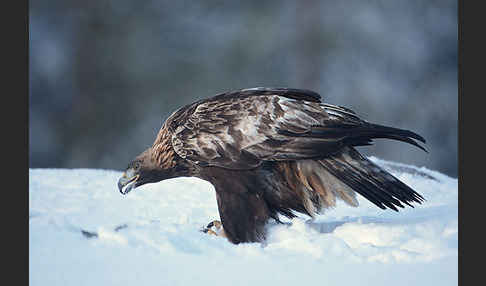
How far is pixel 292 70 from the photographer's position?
5.06m

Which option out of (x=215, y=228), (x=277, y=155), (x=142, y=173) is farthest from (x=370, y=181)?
(x=142, y=173)

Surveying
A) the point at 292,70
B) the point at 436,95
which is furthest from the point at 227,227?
the point at 292,70

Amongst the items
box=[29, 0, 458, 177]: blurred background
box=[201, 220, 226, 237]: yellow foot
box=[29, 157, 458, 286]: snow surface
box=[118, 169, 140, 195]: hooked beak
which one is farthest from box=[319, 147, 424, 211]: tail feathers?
box=[29, 0, 458, 177]: blurred background

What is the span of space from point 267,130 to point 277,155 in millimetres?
130

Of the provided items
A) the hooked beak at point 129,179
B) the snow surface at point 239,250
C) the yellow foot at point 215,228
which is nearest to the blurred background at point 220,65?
the snow surface at point 239,250

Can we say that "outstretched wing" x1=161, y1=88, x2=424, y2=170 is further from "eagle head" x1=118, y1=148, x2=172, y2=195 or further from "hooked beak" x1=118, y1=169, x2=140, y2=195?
"hooked beak" x1=118, y1=169, x2=140, y2=195

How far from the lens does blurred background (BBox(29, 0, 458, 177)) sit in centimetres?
423

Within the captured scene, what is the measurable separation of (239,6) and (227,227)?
281 cm

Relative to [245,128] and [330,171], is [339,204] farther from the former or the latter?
[245,128]

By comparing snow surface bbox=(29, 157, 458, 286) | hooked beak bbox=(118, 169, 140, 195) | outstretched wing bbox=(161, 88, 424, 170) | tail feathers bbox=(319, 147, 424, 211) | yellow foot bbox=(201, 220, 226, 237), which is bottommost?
yellow foot bbox=(201, 220, 226, 237)

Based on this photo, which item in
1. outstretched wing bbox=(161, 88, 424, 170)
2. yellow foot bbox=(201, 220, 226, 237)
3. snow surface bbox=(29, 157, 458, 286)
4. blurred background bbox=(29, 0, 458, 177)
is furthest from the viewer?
blurred background bbox=(29, 0, 458, 177)

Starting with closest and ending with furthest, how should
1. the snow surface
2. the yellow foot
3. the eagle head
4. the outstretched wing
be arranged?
the snow surface, the outstretched wing, the yellow foot, the eagle head

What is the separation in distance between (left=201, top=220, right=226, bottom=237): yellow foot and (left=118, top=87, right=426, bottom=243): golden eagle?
3.8 inches

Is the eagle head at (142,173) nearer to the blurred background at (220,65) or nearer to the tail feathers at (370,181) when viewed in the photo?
the tail feathers at (370,181)
